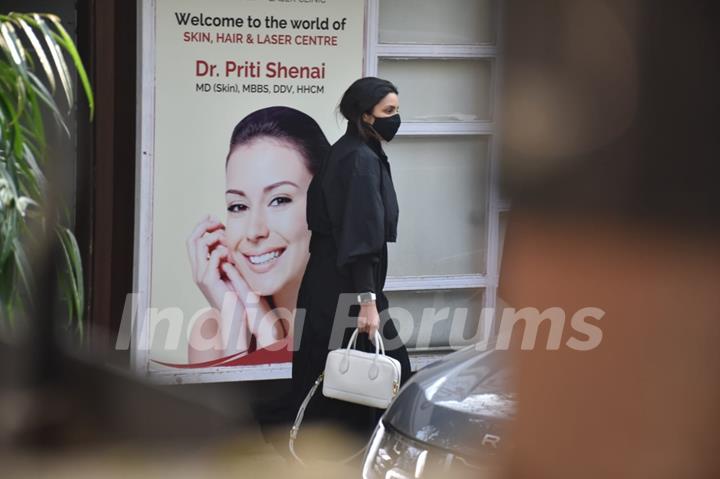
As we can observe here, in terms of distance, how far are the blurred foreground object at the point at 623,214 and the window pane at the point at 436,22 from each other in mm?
5436

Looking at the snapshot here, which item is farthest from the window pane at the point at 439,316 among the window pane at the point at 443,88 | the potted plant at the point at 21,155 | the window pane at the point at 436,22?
the potted plant at the point at 21,155

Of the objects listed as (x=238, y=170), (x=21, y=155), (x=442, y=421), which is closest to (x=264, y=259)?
(x=238, y=170)

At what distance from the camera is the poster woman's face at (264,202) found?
6016mm

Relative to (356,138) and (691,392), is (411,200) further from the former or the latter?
(691,392)

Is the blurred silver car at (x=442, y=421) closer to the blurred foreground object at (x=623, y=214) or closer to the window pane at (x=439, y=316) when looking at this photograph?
the blurred foreground object at (x=623, y=214)

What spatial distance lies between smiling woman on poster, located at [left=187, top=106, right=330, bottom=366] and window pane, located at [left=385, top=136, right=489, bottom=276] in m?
0.53

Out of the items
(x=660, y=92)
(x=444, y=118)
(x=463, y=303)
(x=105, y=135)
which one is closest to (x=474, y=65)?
(x=444, y=118)

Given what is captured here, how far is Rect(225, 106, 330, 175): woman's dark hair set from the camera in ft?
19.7

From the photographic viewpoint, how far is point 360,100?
5.39m

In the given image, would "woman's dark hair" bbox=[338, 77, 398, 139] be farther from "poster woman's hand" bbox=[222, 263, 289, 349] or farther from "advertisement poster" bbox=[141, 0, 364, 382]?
"poster woman's hand" bbox=[222, 263, 289, 349]

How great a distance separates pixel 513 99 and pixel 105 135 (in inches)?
204

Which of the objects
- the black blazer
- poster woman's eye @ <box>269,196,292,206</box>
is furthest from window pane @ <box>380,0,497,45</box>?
the black blazer

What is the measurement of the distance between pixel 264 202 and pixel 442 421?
3368mm

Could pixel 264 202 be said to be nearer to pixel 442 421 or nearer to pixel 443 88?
pixel 443 88
